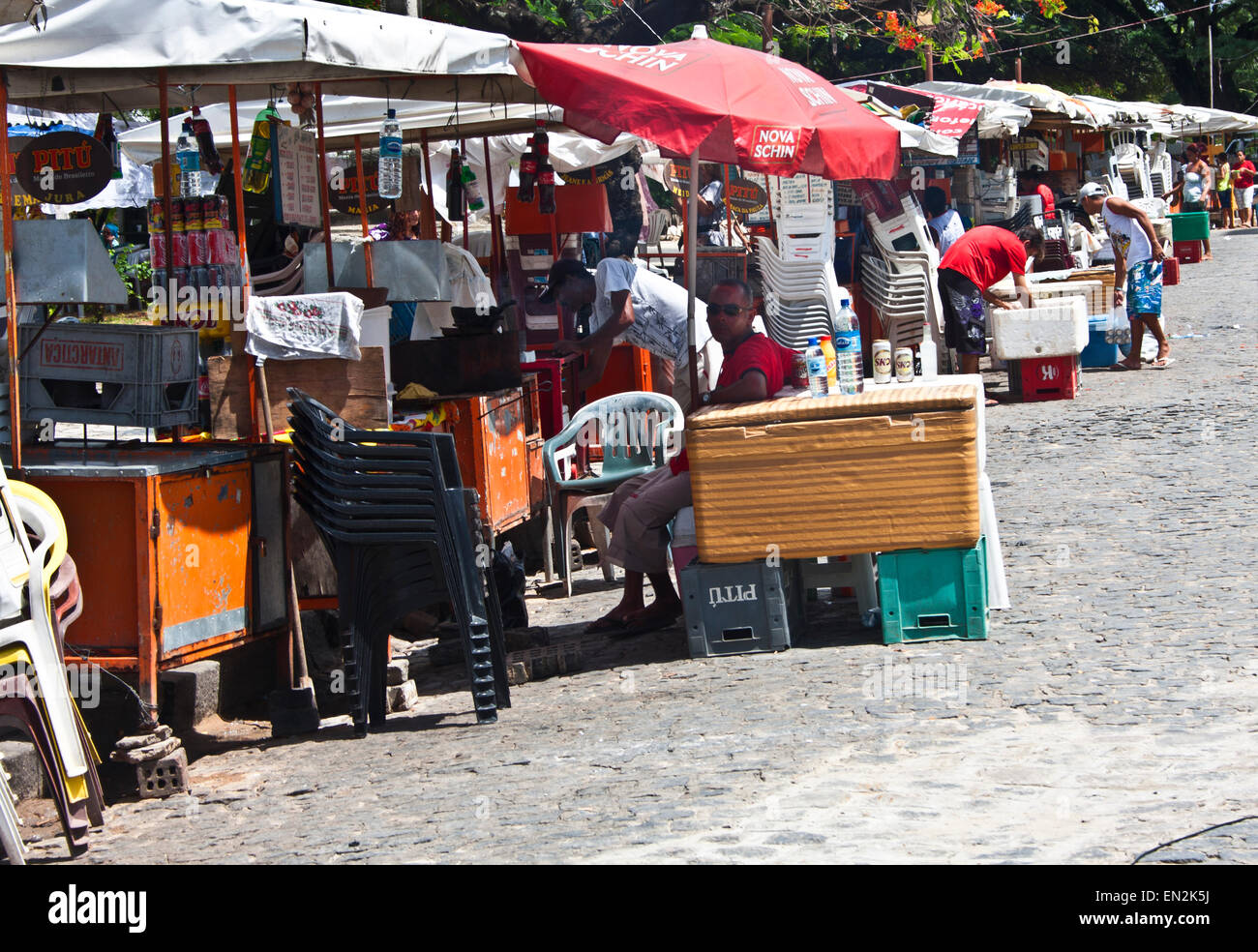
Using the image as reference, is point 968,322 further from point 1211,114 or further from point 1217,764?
point 1211,114

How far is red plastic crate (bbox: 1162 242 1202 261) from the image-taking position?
29.7 meters

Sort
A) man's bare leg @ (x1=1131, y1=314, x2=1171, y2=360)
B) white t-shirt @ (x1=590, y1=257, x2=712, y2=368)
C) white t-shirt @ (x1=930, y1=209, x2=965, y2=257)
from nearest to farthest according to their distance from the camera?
white t-shirt @ (x1=590, y1=257, x2=712, y2=368) < man's bare leg @ (x1=1131, y1=314, x2=1171, y2=360) < white t-shirt @ (x1=930, y1=209, x2=965, y2=257)

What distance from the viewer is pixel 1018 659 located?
6.07m

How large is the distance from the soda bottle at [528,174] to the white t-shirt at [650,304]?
3.83ft

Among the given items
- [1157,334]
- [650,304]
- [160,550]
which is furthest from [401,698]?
[1157,334]

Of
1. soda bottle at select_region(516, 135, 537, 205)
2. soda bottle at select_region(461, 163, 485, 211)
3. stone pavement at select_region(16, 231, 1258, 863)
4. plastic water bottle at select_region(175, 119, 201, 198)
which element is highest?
soda bottle at select_region(461, 163, 485, 211)

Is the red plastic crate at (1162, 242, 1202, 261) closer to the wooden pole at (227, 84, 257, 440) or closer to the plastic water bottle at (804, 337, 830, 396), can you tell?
the plastic water bottle at (804, 337, 830, 396)

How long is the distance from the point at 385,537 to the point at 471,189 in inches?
323

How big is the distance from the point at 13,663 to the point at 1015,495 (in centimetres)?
689

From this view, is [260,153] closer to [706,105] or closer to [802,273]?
[706,105]

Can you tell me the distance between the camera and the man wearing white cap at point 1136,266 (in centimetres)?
1460

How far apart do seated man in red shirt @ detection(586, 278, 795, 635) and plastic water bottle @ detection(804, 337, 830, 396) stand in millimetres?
241

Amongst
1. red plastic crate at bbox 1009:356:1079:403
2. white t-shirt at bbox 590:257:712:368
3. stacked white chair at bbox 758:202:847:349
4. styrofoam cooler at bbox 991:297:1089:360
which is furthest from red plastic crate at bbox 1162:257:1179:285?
white t-shirt at bbox 590:257:712:368

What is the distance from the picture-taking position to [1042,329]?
13805 mm
